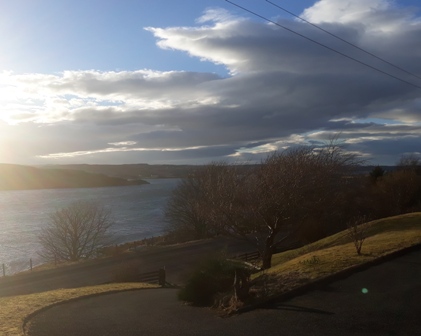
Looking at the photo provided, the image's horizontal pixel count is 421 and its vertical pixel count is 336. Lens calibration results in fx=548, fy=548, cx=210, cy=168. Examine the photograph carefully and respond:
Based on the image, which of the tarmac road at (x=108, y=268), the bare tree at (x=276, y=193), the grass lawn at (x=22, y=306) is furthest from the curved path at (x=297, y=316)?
the tarmac road at (x=108, y=268)

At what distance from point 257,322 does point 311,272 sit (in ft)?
11.1

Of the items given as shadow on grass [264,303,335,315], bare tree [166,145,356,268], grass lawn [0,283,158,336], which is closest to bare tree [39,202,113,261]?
bare tree [166,145,356,268]

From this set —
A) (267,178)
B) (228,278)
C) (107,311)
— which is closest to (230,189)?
(267,178)

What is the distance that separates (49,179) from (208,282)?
4237 inches

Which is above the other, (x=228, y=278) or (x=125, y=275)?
(x=228, y=278)

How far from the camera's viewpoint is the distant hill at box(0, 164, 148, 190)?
11088 centimetres

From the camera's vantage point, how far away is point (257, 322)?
977 centimetres

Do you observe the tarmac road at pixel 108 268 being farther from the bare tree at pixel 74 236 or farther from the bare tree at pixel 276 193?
the bare tree at pixel 74 236

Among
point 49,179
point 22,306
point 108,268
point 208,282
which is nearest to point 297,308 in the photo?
point 208,282

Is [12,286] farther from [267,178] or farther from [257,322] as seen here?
[257,322]

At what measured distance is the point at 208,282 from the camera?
1336cm

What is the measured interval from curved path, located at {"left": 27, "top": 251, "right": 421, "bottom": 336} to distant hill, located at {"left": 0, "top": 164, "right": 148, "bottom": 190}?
334 ft

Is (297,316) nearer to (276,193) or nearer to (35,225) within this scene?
(276,193)

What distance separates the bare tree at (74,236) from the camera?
46000mm
